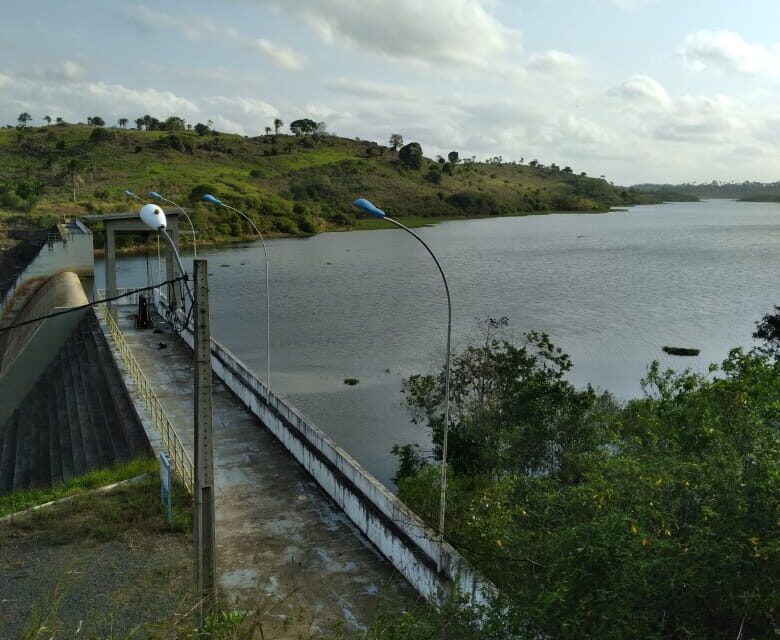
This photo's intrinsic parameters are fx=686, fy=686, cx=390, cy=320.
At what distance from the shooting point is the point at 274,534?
12.6 metres

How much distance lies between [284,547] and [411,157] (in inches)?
5880

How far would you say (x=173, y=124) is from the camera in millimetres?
155125

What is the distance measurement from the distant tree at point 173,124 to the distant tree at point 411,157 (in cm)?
5042

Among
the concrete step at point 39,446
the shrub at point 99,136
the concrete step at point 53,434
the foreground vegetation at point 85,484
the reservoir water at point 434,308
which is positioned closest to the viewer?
the foreground vegetation at point 85,484

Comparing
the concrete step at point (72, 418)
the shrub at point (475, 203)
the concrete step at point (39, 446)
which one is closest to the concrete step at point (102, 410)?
the concrete step at point (72, 418)

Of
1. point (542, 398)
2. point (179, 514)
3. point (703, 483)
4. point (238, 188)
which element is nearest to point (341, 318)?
point (542, 398)

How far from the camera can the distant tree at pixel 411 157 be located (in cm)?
15500

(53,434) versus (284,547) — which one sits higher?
(284,547)

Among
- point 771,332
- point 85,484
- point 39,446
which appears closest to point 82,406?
point 39,446

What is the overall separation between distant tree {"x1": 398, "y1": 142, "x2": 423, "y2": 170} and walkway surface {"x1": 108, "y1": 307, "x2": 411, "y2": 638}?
141837 mm

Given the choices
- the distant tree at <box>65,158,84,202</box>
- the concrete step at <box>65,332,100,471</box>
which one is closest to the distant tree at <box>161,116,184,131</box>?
the distant tree at <box>65,158,84,202</box>

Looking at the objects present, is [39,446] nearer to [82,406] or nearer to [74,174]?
[82,406]

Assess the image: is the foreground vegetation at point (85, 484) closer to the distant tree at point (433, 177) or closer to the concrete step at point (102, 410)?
the concrete step at point (102, 410)

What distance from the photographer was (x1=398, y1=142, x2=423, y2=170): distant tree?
509 feet
